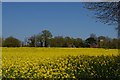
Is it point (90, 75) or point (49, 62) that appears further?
point (49, 62)

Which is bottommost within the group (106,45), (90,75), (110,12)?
(90,75)

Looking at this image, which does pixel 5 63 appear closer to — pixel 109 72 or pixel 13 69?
pixel 13 69

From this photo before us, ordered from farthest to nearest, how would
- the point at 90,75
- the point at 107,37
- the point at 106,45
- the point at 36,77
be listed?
the point at 106,45 → the point at 107,37 → the point at 90,75 → the point at 36,77

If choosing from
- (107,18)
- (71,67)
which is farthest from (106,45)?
(71,67)

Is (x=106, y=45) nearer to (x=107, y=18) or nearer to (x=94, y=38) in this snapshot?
(x=94, y=38)

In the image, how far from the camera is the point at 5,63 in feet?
26.6

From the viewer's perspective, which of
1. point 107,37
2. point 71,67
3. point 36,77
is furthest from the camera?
point 107,37

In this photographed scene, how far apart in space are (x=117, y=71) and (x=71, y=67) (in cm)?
112

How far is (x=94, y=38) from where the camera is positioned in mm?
9727

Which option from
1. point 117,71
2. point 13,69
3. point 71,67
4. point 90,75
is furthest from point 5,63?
point 117,71

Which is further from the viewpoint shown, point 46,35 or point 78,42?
point 78,42

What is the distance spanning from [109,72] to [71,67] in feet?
3.18

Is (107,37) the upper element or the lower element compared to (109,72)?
upper

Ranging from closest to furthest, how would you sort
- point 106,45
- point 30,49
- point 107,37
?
point 107,37 → point 106,45 → point 30,49
